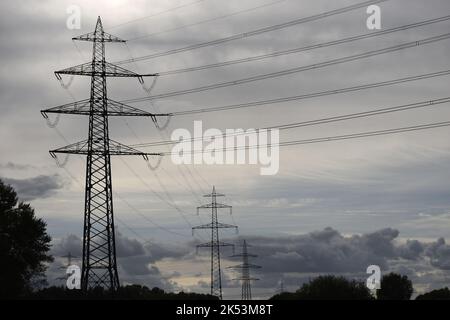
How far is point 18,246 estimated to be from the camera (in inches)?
3460

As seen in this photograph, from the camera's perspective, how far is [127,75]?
71.1 m

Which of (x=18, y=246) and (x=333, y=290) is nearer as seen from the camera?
(x=18, y=246)

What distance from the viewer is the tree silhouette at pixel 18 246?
8444 cm

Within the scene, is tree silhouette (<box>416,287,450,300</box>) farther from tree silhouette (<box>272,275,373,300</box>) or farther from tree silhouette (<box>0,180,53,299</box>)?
tree silhouette (<box>0,180,53,299</box>)

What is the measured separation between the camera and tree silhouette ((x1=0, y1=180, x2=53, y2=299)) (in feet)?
277

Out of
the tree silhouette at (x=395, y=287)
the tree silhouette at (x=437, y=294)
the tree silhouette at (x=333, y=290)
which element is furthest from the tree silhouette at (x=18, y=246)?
the tree silhouette at (x=395, y=287)

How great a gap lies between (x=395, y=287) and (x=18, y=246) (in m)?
125

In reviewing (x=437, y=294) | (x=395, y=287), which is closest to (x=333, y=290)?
(x=437, y=294)

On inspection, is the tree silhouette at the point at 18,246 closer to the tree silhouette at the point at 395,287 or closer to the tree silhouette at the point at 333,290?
the tree silhouette at the point at 333,290

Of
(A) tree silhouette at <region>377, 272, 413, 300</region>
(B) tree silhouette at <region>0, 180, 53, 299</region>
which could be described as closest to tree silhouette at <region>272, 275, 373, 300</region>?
(A) tree silhouette at <region>377, 272, 413, 300</region>

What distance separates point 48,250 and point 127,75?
28.9 m

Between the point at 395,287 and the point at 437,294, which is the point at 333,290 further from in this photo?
the point at 395,287
